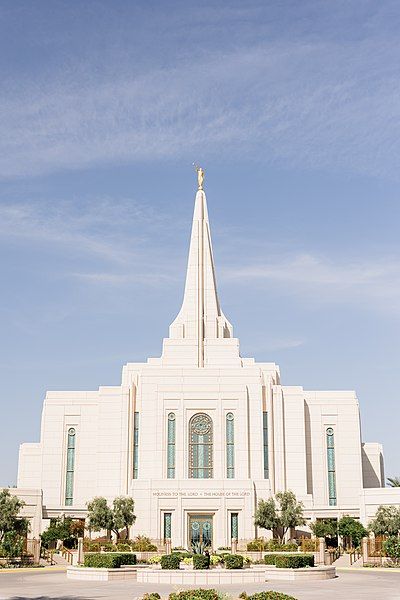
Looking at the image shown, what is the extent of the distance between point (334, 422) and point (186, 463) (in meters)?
13.6

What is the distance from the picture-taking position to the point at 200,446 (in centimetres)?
5988

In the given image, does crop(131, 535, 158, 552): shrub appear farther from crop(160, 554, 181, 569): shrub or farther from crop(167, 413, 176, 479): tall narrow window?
crop(160, 554, 181, 569): shrub

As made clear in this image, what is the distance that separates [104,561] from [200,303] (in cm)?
3461

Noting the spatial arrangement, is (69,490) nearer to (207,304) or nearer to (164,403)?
(164,403)

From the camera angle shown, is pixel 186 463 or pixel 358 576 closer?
pixel 358 576

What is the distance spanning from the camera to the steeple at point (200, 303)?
66625 millimetres

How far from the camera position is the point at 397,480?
73.6 metres

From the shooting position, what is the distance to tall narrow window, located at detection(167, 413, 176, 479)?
2333 inches

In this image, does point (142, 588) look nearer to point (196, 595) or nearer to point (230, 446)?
point (196, 595)

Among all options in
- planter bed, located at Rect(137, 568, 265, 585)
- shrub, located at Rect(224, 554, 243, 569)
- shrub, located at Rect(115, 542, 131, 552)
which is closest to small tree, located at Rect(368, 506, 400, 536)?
shrub, located at Rect(115, 542, 131, 552)

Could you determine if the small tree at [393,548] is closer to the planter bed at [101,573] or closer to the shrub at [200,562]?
the shrub at [200,562]

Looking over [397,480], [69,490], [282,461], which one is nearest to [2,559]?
[69,490]

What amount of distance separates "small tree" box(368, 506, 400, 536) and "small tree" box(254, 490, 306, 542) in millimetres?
5146

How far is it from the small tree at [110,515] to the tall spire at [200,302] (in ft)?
53.1
